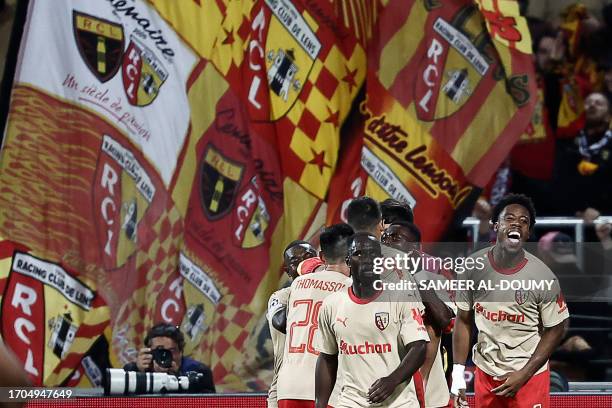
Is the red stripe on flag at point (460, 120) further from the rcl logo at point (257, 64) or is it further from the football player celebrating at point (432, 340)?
the football player celebrating at point (432, 340)

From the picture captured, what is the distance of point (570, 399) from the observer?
944 centimetres

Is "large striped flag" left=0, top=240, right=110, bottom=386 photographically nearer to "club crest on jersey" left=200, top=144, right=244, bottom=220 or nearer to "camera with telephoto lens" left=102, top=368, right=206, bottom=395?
"camera with telephoto lens" left=102, top=368, right=206, bottom=395

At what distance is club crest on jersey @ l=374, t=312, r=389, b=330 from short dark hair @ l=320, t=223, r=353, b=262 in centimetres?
82

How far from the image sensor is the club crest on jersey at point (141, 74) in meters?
10.6

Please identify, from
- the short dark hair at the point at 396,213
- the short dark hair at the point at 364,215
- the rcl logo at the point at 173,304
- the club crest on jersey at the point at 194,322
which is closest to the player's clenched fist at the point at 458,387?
the short dark hair at the point at 396,213

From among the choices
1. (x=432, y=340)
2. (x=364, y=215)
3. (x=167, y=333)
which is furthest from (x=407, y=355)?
(x=167, y=333)

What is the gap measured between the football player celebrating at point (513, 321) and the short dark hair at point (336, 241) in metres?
0.89

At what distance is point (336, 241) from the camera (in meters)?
7.38

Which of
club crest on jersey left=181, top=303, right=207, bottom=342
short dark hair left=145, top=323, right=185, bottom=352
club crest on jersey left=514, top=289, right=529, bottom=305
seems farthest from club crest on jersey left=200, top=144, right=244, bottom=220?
club crest on jersey left=514, top=289, right=529, bottom=305

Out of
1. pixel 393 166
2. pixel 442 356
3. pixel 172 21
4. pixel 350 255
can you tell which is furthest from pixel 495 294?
pixel 172 21

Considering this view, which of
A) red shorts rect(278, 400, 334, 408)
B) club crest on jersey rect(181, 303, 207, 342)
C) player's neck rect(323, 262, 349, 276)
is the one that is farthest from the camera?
club crest on jersey rect(181, 303, 207, 342)

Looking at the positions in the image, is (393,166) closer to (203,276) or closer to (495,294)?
(203,276)

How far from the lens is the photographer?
31.9 ft

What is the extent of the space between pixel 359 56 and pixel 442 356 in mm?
3205
